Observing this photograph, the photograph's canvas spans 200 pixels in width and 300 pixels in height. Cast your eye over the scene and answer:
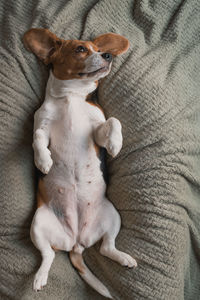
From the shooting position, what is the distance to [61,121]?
164cm

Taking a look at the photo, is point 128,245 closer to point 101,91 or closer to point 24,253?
point 24,253

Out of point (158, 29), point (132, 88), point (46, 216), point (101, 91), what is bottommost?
point (46, 216)

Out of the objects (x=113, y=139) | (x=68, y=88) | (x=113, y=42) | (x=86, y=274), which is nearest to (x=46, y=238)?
(x=86, y=274)

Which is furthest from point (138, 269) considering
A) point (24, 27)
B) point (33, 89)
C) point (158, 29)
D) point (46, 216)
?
point (24, 27)

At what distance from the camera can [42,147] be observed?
1.51m

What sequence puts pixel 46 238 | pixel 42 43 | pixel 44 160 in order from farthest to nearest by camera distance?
pixel 42 43 → pixel 46 238 → pixel 44 160

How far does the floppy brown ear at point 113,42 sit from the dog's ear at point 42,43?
0.70ft

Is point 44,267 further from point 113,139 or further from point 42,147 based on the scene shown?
point 113,139

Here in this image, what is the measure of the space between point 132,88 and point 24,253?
0.99m

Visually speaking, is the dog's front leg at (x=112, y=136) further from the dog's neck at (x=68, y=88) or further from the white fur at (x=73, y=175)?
the dog's neck at (x=68, y=88)

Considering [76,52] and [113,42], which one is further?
[113,42]

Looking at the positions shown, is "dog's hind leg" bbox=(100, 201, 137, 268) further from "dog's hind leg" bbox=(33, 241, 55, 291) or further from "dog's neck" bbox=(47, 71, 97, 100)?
"dog's neck" bbox=(47, 71, 97, 100)

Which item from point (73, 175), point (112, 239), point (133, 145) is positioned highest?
point (133, 145)

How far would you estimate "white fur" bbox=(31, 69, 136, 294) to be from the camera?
161 centimetres
